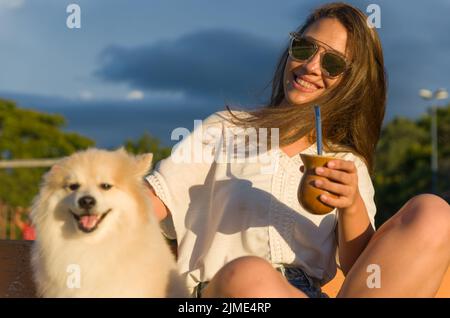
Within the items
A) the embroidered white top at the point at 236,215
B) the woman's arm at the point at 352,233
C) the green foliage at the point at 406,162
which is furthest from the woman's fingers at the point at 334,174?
the green foliage at the point at 406,162

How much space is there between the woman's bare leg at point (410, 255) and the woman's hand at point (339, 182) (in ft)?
0.79

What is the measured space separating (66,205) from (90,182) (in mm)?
123

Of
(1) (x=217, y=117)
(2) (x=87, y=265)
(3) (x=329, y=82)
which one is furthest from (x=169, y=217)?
(3) (x=329, y=82)

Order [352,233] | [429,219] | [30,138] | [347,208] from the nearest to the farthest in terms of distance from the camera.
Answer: [429,219] < [347,208] < [352,233] < [30,138]

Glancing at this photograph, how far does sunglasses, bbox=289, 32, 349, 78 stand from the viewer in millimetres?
3672

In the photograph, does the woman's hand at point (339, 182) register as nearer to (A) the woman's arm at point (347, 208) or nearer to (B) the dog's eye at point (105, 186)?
(A) the woman's arm at point (347, 208)

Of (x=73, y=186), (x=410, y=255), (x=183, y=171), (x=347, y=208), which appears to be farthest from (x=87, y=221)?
(x=410, y=255)

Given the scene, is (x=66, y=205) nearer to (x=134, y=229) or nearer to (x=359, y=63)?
(x=134, y=229)

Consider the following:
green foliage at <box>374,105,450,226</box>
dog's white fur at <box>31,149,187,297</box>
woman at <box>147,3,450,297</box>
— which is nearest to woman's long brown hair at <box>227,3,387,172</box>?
woman at <box>147,3,450,297</box>

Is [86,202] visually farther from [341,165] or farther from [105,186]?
[341,165]

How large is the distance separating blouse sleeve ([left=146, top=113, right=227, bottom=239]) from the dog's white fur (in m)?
0.55

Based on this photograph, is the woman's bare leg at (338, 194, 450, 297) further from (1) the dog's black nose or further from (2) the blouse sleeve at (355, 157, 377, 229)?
(1) the dog's black nose

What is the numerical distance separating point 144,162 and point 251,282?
682 mm

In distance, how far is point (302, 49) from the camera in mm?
3701
